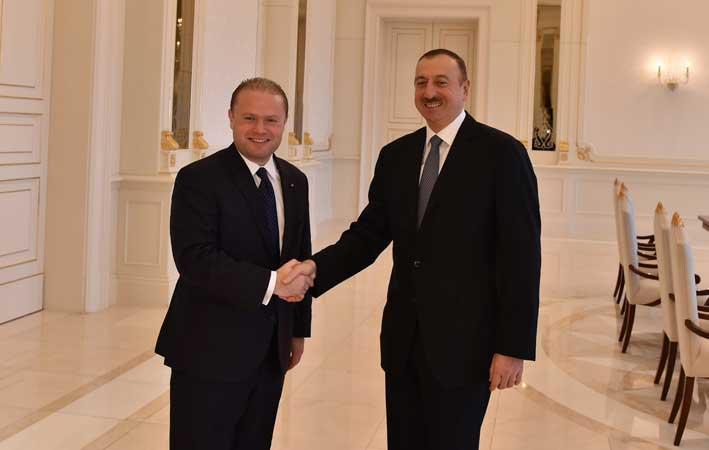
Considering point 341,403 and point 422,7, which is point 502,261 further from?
point 422,7

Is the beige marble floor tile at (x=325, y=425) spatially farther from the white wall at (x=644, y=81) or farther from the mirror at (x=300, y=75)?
the white wall at (x=644, y=81)

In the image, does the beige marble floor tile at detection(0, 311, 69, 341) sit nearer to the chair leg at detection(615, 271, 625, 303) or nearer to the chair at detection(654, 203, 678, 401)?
the chair at detection(654, 203, 678, 401)

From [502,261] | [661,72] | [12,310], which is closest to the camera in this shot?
[502,261]


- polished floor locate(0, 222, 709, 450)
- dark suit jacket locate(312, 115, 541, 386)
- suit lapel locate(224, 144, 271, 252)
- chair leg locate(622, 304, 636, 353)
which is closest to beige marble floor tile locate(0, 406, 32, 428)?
polished floor locate(0, 222, 709, 450)

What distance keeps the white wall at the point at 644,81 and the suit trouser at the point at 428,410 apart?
373 inches

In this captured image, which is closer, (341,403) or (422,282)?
(422,282)

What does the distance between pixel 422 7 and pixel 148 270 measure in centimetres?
654

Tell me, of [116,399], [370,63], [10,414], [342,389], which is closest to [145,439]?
[116,399]

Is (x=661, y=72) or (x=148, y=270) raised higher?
(x=661, y=72)

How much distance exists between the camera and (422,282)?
240cm

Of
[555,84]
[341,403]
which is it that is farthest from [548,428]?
[555,84]

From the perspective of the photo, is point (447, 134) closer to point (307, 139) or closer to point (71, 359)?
point (71, 359)

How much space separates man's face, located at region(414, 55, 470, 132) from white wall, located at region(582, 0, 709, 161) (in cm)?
943

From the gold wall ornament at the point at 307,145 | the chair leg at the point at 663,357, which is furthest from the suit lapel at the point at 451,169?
the gold wall ornament at the point at 307,145
